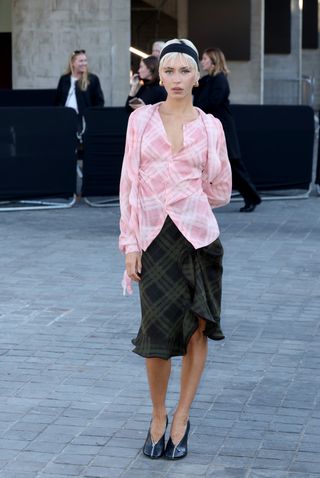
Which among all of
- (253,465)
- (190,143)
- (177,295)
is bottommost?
(253,465)

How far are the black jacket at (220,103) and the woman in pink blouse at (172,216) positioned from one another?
26.2ft

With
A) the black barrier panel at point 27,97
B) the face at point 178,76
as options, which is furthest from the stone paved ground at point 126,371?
the black barrier panel at point 27,97

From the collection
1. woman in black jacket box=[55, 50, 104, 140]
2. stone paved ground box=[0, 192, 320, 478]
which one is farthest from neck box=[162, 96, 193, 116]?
woman in black jacket box=[55, 50, 104, 140]

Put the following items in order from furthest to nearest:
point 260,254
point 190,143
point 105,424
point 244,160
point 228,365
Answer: point 244,160, point 260,254, point 228,365, point 105,424, point 190,143

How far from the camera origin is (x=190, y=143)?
5523 millimetres

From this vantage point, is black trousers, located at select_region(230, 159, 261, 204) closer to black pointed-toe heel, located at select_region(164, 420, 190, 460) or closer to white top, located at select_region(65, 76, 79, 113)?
white top, located at select_region(65, 76, 79, 113)

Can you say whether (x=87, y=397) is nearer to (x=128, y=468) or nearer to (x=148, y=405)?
(x=148, y=405)

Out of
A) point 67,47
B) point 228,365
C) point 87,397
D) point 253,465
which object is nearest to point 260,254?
point 228,365

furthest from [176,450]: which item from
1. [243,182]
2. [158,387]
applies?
[243,182]

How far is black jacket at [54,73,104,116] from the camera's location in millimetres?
15414

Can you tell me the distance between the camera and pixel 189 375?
5.66 metres

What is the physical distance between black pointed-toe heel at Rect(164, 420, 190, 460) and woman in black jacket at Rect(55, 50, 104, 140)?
32.4 feet

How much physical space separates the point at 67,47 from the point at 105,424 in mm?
14826

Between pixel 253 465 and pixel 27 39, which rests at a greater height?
pixel 27 39
